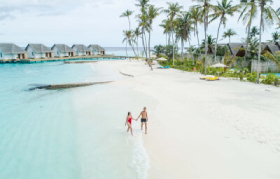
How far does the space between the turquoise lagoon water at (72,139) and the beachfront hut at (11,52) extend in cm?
4684

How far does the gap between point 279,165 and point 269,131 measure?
2452mm

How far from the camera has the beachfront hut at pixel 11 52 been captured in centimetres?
5409

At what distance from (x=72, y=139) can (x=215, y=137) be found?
6544 mm

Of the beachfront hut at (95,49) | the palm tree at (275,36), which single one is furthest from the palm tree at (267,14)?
the beachfront hut at (95,49)

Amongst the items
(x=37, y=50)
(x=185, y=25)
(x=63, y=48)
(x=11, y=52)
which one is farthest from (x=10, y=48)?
(x=185, y=25)

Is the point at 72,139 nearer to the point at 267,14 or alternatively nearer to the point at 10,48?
the point at 267,14

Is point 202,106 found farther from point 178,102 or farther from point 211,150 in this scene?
point 211,150

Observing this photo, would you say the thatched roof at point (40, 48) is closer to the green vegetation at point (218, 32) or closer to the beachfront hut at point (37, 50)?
the beachfront hut at point (37, 50)

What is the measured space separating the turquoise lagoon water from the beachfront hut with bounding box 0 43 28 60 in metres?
46.8

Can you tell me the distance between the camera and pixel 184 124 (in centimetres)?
970

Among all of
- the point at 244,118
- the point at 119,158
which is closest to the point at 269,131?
the point at 244,118

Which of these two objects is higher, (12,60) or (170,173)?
(12,60)

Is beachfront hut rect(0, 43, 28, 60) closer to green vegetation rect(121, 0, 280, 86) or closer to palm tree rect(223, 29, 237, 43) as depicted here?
green vegetation rect(121, 0, 280, 86)

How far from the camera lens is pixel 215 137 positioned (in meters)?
8.20
